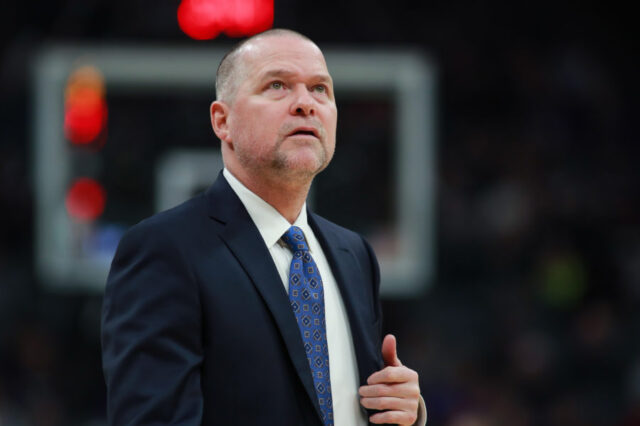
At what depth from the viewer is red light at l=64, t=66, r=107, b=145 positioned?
23.4ft

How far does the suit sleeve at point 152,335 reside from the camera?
180cm

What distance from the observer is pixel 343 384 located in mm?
2092

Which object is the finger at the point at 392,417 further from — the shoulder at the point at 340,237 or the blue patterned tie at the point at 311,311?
the shoulder at the point at 340,237

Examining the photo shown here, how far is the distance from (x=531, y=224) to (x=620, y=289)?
95 centimetres

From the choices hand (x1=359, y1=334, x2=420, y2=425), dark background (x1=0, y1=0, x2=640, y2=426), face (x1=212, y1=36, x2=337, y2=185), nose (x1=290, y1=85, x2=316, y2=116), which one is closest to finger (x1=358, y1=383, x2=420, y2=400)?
hand (x1=359, y1=334, x2=420, y2=425)

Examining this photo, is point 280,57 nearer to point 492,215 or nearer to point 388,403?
point 388,403

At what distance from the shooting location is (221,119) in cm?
219

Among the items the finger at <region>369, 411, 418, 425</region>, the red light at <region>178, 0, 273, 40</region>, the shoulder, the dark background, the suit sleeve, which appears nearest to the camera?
the suit sleeve

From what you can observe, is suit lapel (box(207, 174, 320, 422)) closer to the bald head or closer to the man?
the man

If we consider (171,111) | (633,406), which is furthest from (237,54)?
(633,406)

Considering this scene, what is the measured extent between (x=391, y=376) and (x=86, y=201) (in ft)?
17.5

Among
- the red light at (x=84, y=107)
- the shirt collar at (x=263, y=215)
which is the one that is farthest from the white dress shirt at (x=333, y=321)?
the red light at (x=84, y=107)

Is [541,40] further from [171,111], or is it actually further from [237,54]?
[237,54]

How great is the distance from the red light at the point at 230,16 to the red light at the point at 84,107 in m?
0.93
